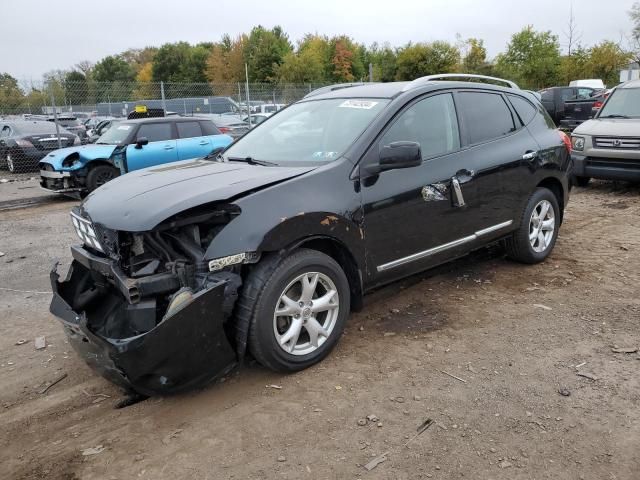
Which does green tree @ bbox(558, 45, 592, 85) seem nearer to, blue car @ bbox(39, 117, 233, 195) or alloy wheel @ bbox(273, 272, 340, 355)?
blue car @ bbox(39, 117, 233, 195)

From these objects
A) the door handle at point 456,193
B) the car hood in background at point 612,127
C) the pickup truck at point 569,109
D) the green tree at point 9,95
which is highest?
the green tree at point 9,95

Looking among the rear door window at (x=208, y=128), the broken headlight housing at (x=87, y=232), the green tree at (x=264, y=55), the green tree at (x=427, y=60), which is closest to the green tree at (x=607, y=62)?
the green tree at (x=427, y=60)

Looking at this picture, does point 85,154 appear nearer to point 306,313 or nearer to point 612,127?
point 306,313

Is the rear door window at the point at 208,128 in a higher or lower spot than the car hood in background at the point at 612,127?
higher

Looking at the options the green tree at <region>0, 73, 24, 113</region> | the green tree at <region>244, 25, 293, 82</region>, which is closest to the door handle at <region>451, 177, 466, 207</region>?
the green tree at <region>0, 73, 24, 113</region>

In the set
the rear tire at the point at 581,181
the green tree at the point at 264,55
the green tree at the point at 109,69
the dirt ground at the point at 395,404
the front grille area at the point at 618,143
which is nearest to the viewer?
the dirt ground at the point at 395,404

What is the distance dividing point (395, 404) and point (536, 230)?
3023 millimetres

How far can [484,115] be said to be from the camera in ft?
15.8

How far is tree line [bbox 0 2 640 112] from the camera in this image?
20719 millimetres

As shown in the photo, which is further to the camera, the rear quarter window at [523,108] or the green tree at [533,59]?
the green tree at [533,59]

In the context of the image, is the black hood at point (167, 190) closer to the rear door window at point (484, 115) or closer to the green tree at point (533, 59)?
the rear door window at point (484, 115)

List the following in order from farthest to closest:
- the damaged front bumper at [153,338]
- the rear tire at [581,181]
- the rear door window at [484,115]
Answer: the rear tire at [581,181]
the rear door window at [484,115]
the damaged front bumper at [153,338]

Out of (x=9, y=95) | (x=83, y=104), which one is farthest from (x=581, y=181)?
(x=83, y=104)

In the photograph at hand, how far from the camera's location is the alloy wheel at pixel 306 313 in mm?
3361
